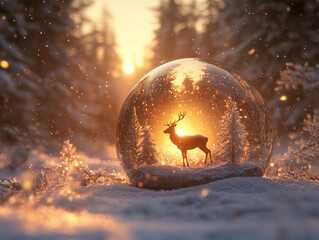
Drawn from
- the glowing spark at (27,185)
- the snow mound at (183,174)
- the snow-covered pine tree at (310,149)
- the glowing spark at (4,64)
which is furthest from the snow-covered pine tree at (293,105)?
the glowing spark at (4,64)

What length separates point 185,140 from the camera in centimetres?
462

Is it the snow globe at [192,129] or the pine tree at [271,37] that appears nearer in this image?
the snow globe at [192,129]

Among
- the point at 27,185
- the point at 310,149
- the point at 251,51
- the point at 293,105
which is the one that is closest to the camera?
the point at 27,185

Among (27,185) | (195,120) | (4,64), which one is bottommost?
(27,185)

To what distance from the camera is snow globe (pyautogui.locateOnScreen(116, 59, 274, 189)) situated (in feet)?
15.1

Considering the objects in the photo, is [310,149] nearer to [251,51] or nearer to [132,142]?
[132,142]

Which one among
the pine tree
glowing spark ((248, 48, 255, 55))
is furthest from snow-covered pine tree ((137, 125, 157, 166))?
glowing spark ((248, 48, 255, 55))

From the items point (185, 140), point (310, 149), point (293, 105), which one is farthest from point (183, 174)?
point (293, 105)

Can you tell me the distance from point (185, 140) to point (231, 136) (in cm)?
72

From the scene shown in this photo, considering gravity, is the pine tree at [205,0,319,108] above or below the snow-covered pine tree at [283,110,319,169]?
above

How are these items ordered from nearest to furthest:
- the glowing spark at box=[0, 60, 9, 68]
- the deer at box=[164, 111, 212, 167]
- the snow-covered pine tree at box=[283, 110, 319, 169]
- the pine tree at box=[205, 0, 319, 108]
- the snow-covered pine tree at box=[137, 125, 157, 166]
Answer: the deer at box=[164, 111, 212, 167]
the snow-covered pine tree at box=[137, 125, 157, 166]
the snow-covered pine tree at box=[283, 110, 319, 169]
the glowing spark at box=[0, 60, 9, 68]
the pine tree at box=[205, 0, 319, 108]

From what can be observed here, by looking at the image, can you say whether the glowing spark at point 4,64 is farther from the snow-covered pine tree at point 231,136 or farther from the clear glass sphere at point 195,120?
the snow-covered pine tree at point 231,136

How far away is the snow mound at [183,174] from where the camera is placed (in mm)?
4559

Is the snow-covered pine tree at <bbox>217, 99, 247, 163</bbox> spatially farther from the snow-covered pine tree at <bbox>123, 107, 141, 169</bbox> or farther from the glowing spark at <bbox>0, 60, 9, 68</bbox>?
the glowing spark at <bbox>0, 60, 9, 68</bbox>
